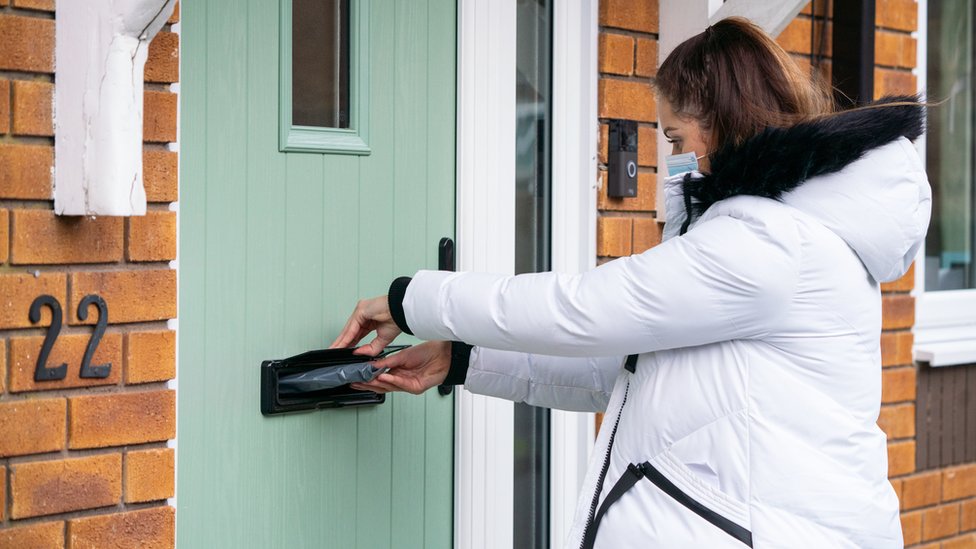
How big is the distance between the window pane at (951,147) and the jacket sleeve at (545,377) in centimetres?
255

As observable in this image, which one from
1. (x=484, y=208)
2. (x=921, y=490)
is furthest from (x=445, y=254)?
(x=921, y=490)

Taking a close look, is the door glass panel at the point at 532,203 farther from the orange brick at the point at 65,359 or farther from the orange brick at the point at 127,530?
the orange brick at the point at 65,359

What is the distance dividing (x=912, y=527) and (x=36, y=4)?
3.38 m

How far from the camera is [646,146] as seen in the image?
10.3ft

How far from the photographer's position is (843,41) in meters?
3.54

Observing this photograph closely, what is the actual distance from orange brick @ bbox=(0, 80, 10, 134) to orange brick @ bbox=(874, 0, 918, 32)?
2.84 metres

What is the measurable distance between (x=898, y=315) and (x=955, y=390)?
52 cm

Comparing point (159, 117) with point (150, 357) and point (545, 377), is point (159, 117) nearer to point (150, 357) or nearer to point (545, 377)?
point (150, 357)

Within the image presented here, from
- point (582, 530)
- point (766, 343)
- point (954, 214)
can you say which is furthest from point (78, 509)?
point (954, 214)

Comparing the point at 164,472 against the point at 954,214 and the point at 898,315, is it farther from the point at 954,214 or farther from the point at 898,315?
the point at 954,214

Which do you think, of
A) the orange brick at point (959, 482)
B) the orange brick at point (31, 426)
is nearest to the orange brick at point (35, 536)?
the orange brick at point (31, 426)

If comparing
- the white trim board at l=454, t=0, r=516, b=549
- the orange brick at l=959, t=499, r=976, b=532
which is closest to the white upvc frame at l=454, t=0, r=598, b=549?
the white trim board at l=454, t=0, r=516, b=549

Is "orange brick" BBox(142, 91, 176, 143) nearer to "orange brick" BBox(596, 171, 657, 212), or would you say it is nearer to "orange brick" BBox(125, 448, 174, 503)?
"orange brick" BBox(125, 448, 174, 503)

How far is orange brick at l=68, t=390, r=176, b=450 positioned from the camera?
2.23 m
